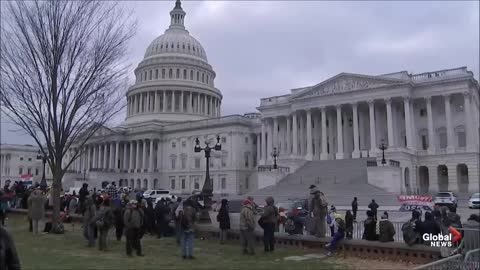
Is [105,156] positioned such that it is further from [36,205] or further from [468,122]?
[36,205]

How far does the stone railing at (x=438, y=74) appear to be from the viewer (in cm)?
5601

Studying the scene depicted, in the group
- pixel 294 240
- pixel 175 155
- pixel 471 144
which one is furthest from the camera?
pixel 175 155

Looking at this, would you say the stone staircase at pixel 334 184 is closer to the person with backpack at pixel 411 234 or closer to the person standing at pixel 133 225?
the person with backpack at pixel 411 234

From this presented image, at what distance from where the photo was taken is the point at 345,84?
203 feet

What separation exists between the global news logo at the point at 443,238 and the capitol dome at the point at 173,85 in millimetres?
88142

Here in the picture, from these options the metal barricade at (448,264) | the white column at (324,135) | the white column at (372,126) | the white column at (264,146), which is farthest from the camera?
the white column at (264,146)

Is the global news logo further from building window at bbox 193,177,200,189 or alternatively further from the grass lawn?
building window at bbox 193,177,200,189

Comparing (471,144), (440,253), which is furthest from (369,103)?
(440,253)

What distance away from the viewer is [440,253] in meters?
12.7

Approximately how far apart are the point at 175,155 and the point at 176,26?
1646 inches

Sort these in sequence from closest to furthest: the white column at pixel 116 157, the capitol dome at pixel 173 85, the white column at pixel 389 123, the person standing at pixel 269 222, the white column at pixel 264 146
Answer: the person standing at pixel 269 222 < the white column at pixel 389 123 < the white column at pixel 264 146 < the white column at pixel 116 157 < the capitol dome at pixel 173 85

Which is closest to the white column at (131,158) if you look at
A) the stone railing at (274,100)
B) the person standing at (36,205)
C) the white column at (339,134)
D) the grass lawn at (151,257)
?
the stone railing at (274,100)

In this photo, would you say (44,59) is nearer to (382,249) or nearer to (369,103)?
(382,249)

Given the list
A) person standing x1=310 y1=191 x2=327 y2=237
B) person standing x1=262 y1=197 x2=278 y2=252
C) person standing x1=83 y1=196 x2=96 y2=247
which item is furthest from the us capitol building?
person standing x1=310 y1=191 x2=327 y2=237
